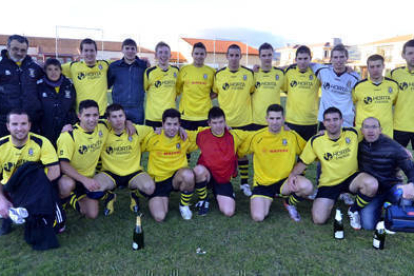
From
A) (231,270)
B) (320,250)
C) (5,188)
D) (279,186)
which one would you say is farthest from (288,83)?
(5,188)

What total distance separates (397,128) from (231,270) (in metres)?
3.02

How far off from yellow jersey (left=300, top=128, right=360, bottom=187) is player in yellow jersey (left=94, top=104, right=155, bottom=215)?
1.92 meters

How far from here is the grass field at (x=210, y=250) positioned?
2.67m

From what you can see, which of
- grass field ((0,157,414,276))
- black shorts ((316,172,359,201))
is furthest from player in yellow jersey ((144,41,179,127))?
black shorts ((316,172,359,201))

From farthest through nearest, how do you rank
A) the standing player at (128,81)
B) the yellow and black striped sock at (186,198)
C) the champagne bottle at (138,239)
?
the standing player at (128,81) → the yellow and black striped sock at (186,198) → the champagne bottle at (138,239)

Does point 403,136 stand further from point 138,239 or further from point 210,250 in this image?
point 138,239

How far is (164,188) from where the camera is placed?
12.8 feet

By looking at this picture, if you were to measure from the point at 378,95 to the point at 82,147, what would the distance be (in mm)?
3567

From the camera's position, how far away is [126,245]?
9.98ft

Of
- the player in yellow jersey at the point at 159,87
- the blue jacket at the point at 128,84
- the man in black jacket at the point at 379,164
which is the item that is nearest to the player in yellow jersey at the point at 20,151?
the blue jacket at the point at 128,84

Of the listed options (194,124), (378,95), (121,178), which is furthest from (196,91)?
(378,95)

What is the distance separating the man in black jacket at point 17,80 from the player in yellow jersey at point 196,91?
6.37 feet

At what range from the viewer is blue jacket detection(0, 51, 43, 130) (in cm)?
386

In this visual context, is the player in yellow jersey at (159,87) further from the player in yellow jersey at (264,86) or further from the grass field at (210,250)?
the grass field at (210,250)
